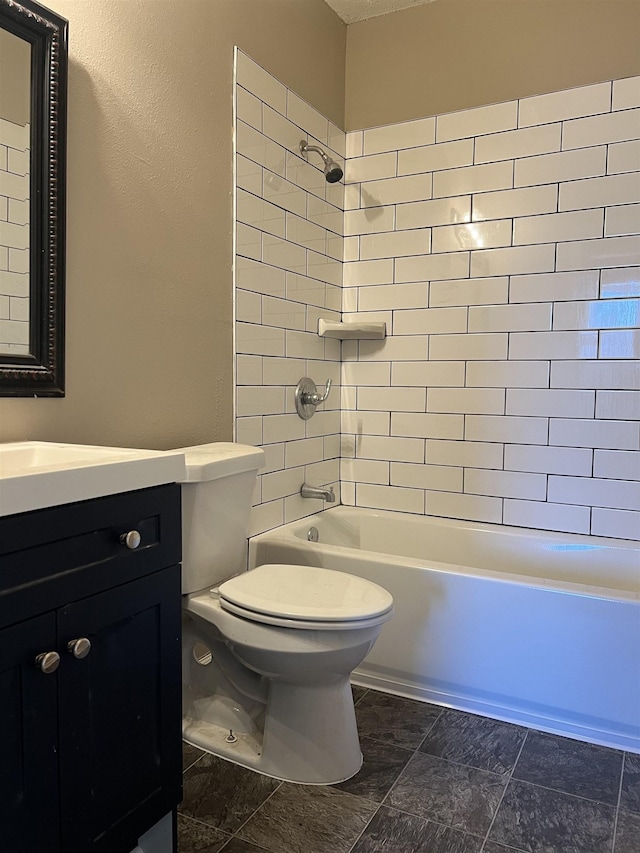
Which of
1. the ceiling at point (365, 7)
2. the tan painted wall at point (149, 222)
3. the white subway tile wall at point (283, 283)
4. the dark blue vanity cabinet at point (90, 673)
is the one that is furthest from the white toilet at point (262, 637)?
the ceiling at point (365, 7)

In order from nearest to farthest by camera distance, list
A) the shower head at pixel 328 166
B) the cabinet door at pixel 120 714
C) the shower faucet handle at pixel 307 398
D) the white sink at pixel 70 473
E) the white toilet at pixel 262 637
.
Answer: the white sink at pixel 70 473 < the cabinet door at pixel 120 714 < the white toilet at pixel 262 637 < the shower head at pixel 328 166 < the shower faucet handle at pixel 307 398

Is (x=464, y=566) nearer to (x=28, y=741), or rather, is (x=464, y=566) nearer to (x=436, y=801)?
(x=436, y=801)

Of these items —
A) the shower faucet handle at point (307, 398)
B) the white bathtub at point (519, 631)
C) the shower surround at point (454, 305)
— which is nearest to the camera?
the white bathtub at point (519, 631)

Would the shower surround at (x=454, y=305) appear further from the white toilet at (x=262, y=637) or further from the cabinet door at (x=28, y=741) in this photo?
the cabinet door at (x=28, y=741)

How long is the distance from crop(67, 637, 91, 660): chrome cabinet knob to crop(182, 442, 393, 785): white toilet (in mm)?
586

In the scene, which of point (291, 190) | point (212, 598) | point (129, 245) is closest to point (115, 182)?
point (129, 245)

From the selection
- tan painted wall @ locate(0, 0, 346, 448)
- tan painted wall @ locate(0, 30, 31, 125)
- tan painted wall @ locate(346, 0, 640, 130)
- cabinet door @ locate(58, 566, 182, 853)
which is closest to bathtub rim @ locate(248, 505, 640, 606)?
tan painted wall @ locate(0, 0, 346, 448)

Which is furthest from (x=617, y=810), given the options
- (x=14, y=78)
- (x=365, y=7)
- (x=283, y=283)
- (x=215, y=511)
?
(x=365, y=7)

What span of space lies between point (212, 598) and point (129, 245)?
3.22ft

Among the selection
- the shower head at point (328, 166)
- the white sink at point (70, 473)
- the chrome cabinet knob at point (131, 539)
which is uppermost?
the shower head at point (328, 166)

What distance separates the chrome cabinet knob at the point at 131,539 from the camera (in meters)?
1.13

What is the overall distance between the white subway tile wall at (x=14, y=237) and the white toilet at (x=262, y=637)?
20.0 inches

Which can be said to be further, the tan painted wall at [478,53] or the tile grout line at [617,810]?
the tan painted wall at [478,53]

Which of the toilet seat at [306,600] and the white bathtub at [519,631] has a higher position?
the toilet seat at [306,600]
